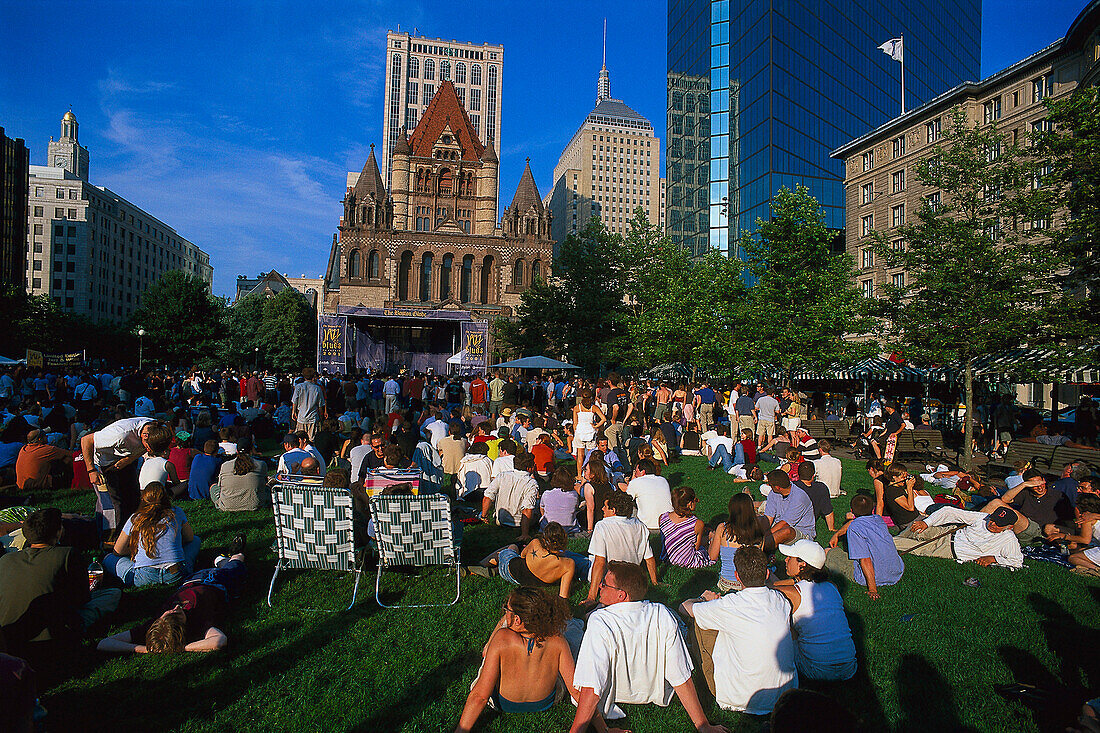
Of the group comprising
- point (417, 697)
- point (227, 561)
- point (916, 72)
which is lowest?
point (417, 697)

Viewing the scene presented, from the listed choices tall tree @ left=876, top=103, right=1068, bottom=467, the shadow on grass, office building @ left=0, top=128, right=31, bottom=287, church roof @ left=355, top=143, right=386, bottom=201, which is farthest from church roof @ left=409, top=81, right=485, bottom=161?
the shadow on grass

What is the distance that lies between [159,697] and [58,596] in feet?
3.55

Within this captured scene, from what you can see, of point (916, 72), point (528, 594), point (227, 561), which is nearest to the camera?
point (528, 594)

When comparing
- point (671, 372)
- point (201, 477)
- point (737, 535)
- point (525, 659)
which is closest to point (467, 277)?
point (671, 372)

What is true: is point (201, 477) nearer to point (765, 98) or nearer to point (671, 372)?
point (671, 372)

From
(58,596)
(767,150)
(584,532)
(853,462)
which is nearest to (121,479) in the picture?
(58,596)

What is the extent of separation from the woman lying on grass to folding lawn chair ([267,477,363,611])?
231 cm

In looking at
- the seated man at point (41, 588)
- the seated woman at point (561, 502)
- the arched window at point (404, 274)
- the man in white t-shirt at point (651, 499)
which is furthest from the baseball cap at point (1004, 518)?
the arched window at point (404, 274)

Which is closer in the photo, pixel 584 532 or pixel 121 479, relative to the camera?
pixel 121 479

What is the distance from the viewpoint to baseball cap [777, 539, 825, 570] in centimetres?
448

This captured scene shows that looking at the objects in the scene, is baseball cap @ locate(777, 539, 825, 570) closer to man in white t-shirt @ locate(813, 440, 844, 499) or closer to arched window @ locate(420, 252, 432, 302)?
man in white t-shirt @ locate(813, 440, 844, 499)

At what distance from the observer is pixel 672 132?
60.8 m

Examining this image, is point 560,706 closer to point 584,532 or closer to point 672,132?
point 584,532

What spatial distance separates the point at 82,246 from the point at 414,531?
3915 inches
